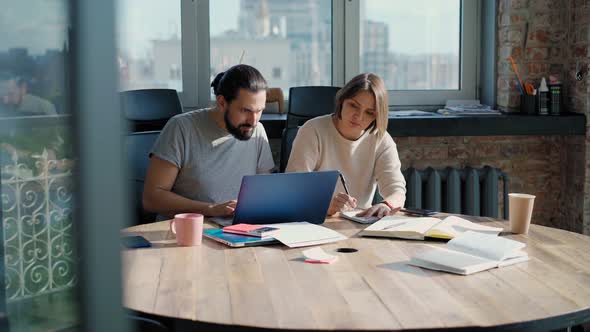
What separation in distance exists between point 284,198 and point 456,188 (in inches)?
74.0

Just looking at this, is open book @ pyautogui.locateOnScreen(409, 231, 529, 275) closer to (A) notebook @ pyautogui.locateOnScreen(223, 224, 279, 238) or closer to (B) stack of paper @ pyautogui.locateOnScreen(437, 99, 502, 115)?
(A) notebook @ pyautogui.locateOnScreen(223, 224, 279, 238)

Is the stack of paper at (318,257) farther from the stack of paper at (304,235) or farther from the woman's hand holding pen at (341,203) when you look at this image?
the woman's hand holding pen at (341,203)

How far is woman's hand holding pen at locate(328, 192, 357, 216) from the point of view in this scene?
2250 mm

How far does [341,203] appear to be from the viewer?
88.8 inches

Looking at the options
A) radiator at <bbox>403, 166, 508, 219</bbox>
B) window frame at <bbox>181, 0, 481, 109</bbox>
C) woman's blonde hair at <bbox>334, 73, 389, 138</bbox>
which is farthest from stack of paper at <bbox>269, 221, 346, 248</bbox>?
window frame at <bbox>181, 0, 481, 109</bbox>

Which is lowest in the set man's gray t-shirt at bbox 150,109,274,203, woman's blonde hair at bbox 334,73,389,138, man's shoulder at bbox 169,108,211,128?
man's gray t-shirt at bbox 150,109,274,203

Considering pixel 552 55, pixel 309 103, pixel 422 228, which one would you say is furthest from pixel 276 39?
pixel 422 228

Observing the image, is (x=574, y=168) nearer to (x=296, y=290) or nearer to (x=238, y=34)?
(x=238, y=34)

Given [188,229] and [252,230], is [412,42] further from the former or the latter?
[188,229]

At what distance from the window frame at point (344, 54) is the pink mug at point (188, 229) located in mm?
1900

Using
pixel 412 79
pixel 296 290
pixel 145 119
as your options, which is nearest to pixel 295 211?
pixel 296 290

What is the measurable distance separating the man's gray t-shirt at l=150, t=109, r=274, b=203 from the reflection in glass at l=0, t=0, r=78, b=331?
201cm

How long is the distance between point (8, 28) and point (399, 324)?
3.25 feet

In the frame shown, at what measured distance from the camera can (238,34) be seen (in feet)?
12.1
